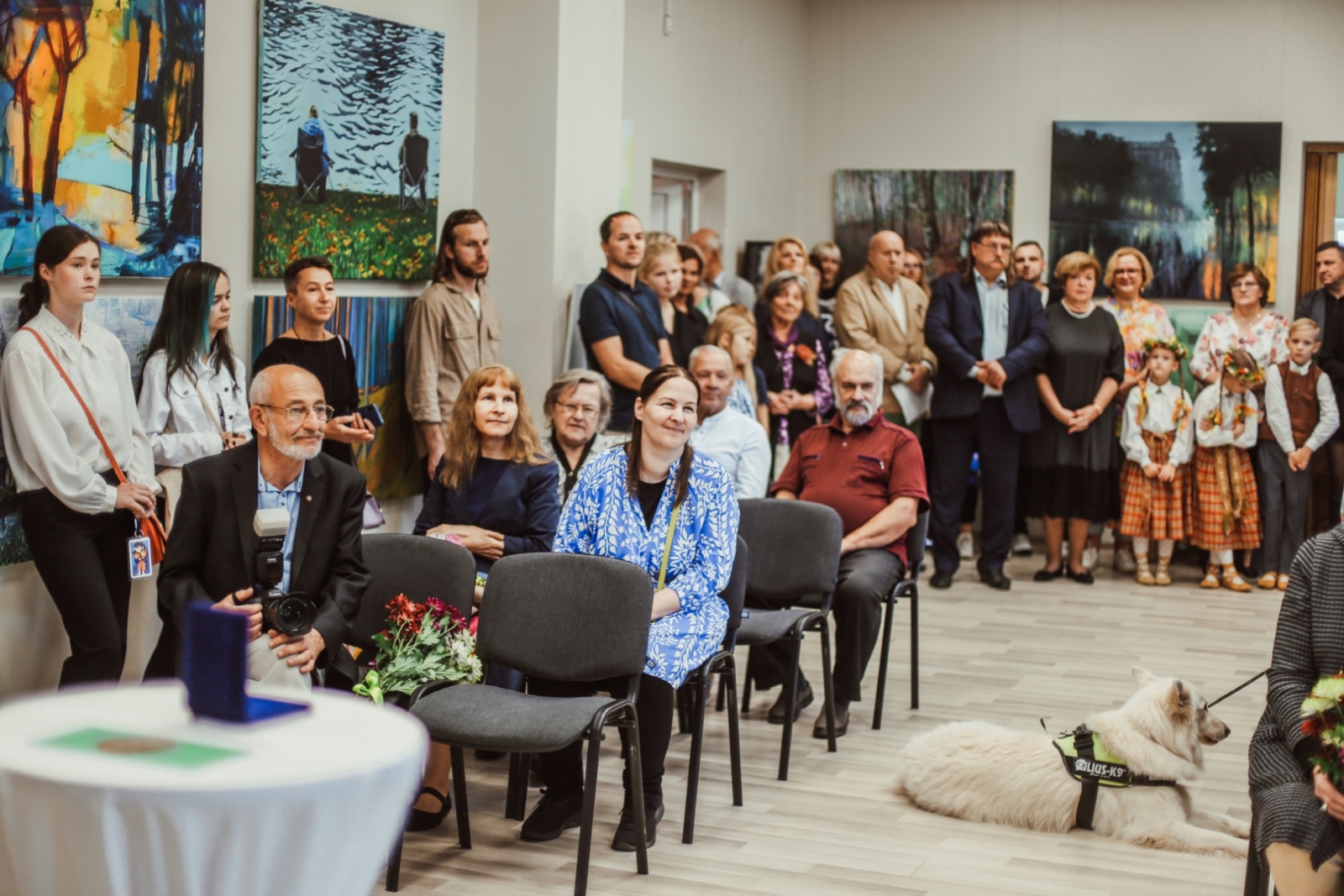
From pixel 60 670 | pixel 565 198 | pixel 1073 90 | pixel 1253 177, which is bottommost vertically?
pixel 60 670

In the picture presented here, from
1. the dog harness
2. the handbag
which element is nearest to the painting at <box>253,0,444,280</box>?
the handbag

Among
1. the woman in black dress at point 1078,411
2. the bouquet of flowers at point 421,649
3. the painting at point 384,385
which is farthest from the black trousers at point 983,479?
the bouquet of flowers at point 421,649

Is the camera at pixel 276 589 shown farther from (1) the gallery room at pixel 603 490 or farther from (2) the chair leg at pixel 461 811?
(2) the chair leg at pixel 461 811

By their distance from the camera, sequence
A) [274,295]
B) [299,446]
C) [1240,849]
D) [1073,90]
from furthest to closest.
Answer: [1073,90], [274,295], [1240,849], [299,446]

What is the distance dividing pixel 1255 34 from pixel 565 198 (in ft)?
18.6

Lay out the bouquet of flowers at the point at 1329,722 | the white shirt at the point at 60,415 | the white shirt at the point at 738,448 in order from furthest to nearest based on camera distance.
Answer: the white shirt at the point at 738,448, the white shirt at the point at 60,415, the bouquet of flowers at the point at 1329,722

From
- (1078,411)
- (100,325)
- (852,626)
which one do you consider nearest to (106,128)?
(100,325)

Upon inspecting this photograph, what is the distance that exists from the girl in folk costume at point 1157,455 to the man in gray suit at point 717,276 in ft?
7.60

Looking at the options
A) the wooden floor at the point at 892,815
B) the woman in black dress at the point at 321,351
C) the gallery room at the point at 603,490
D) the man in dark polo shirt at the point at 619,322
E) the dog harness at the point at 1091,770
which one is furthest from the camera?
the man in dark polo shirt at the point at 619,322

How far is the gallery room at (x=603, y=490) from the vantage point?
2.91 metres

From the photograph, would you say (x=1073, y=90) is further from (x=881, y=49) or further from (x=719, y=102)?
(x=719, y=102)

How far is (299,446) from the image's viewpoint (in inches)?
142

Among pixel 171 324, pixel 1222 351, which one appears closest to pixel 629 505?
pixel 171 324

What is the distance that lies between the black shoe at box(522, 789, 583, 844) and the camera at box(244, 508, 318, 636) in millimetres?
882
